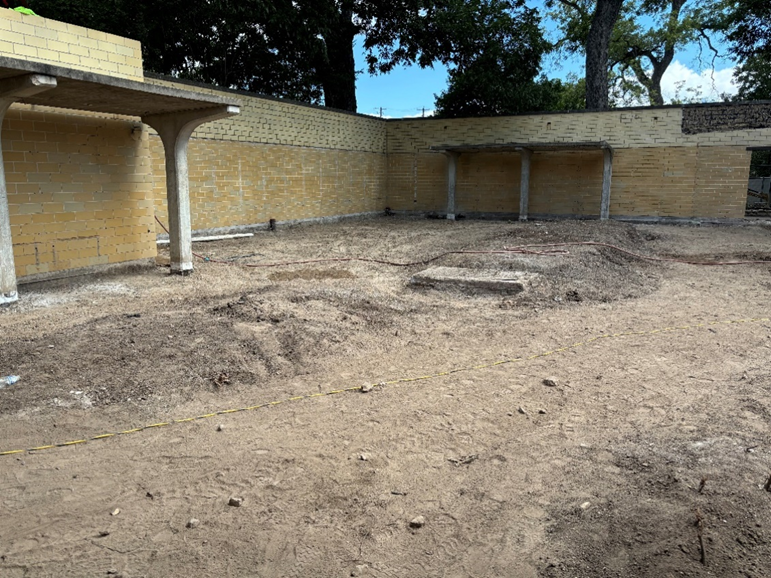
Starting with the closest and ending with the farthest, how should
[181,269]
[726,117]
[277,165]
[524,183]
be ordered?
[181,269], [277,165], [726,117], [524,183]

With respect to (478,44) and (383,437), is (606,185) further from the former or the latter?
(383,437)

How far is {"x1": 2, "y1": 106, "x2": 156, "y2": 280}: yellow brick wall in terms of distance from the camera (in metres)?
8.27

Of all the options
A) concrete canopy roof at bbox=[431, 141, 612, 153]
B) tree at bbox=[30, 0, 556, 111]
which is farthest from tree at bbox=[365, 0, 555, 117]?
concrete canopy roof at bbox=[431, 141, 612, 153]

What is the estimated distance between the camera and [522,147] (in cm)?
1927

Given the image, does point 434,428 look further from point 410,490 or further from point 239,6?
point 239,6

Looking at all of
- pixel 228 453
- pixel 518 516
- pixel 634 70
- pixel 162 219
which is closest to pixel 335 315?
pixel 228 453

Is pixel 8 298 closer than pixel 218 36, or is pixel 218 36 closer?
pixel 8 298

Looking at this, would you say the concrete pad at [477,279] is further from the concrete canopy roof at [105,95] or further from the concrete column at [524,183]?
the concrete column at [524,183]

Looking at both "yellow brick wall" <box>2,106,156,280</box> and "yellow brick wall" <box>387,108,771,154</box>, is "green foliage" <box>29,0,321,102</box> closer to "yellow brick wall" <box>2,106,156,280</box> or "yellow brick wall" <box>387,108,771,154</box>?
"yellow brick wall" <box>387,108,771,154</box>

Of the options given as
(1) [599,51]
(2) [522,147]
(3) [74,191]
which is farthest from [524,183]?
(3) [74,191]

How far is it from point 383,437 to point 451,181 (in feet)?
59.8

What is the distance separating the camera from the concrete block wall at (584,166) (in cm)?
1891

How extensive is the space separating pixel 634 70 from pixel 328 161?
88.3ft

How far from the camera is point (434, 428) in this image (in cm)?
418
